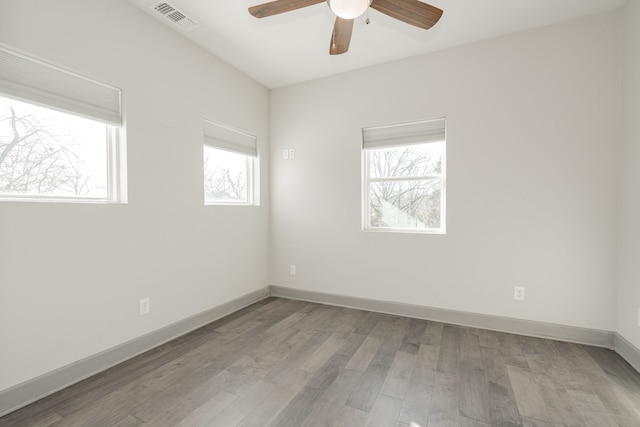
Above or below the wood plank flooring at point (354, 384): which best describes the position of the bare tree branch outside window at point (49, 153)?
above

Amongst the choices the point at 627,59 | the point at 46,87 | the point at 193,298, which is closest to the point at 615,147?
the point at 627,59

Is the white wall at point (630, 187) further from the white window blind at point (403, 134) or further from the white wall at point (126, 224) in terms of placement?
the white wall at point (126, 224)

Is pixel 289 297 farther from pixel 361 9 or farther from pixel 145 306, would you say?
pixel 361 9

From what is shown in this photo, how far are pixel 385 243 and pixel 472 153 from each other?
1261 mm

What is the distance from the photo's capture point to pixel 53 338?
1.83 meters

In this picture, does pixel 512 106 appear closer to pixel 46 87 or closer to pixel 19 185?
pixel 46 87

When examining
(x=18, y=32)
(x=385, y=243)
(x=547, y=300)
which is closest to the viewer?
(x=18, y=32)

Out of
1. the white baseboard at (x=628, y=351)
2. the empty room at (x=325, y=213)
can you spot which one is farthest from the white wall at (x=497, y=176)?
the white baseboard at (x=628, y=351)

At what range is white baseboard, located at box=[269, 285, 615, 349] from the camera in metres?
2.44

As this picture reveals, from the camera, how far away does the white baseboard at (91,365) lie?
5.45 feet

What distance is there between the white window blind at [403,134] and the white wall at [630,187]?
1346 millimetres

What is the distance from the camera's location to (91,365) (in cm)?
200

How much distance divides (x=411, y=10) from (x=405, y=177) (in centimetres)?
175

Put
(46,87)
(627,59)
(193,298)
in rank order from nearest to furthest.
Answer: (46,87) < (627,59) < (193,298)
